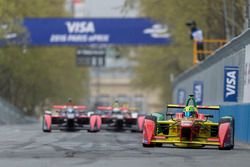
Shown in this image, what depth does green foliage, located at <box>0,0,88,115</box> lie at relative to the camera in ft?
204

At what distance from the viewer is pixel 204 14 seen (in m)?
51.6

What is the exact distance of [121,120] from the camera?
39.4 metres

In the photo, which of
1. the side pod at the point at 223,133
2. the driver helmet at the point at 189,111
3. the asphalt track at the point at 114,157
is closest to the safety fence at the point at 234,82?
the side pod at the point at 223,133

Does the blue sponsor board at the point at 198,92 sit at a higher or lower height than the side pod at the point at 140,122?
higher

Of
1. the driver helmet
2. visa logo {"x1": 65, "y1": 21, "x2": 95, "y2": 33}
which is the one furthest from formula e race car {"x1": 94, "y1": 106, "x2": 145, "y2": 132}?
→ visa logo {"x1": 65, "y1": 21, "x2": 95, "y2": 33}

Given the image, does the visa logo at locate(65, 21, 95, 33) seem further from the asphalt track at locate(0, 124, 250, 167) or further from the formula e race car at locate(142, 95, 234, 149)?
the asphalt track at locate(0, 124, 250, 167)

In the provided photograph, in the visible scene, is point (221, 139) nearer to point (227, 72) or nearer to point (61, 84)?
point (227, 72)

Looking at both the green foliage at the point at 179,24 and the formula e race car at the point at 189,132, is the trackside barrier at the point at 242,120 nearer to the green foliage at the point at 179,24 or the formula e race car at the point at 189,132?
the formula e race car at the point at 189,132

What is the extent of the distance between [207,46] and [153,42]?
4.52 meters

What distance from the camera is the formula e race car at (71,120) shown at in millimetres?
36812

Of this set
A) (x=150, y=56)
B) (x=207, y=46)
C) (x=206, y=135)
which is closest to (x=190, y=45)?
(x=207, y=46)

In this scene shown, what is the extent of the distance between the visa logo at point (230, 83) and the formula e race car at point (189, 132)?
29.3 feet

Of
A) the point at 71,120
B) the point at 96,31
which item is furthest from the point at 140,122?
the point at 96,31

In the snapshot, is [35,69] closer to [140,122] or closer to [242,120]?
[140,122]
